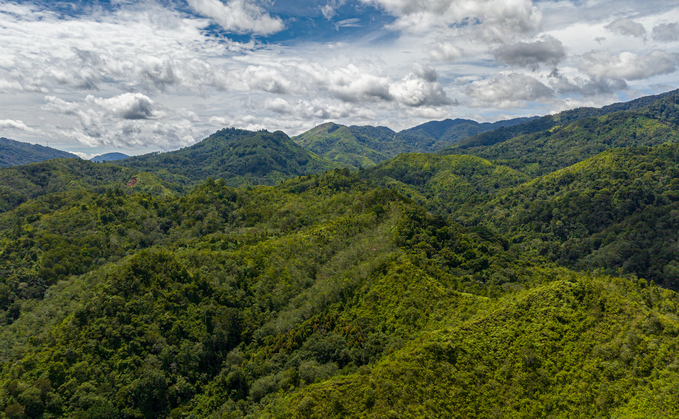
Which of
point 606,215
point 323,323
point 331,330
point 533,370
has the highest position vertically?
point 533,370

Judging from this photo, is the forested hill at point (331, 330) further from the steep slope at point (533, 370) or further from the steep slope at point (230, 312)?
the steep slope at point (230, 312)

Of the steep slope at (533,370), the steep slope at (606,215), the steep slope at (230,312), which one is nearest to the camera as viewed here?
the steep slope at (533,370)

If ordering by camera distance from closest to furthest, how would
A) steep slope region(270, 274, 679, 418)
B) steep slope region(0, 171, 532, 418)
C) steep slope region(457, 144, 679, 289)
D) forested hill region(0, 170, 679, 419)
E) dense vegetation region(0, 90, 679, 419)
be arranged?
1. steep slope region(270, 274, 679, 418)
2. forested hill region(0, 170, 679, 419)
3. dense vegetation region(0, 90, 679, 419)
4. steep slope region(0, 171, 532, 418)
5. steep slope region(457, 144, 679, 289)

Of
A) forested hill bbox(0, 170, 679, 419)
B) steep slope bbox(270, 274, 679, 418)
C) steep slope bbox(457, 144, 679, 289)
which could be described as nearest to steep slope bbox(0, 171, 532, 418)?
forested hill bbox(0, 170, 679, 419)

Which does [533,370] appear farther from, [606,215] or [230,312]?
[606,215]

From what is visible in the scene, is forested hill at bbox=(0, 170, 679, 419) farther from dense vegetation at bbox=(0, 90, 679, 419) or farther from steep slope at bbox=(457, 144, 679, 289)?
steep slope at bbox=(457, 144, 679, 289)

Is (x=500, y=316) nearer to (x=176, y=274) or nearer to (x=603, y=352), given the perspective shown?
(x=603, y=352)

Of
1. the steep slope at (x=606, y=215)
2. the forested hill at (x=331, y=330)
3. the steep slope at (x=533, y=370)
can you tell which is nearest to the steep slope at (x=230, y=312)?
the forested hill at (x=331, y=330)

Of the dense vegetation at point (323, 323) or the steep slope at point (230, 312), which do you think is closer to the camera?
the dense vegetation at point (323, 323)

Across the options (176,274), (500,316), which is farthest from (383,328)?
(176,274)

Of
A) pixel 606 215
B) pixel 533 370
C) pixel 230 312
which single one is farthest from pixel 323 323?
pixel 606 215

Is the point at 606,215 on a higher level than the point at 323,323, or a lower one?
lower
